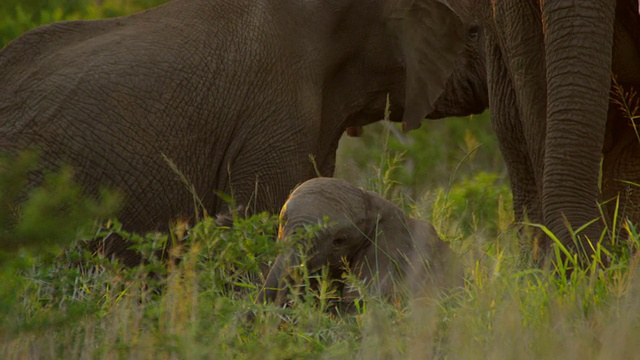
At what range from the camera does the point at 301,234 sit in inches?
186

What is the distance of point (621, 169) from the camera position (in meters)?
6.14

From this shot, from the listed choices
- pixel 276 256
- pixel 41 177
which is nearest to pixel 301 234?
pixel 276 256

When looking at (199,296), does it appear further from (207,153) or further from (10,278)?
(207,153)

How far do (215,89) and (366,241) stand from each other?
1.49 meters

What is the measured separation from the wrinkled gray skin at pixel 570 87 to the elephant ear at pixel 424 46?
84 cm

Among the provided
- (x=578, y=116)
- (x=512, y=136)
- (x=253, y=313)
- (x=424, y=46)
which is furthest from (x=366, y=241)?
(x=424, y=46)

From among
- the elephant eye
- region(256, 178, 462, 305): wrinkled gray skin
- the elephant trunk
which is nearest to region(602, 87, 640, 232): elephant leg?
region(256, 178, 462, 305): wrinkled gray skin

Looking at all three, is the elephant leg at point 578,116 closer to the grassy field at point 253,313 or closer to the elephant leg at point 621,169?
the grassy field at point 253,313

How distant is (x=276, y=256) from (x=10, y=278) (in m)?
1.20

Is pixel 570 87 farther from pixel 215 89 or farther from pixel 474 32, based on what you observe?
pixel 474 32

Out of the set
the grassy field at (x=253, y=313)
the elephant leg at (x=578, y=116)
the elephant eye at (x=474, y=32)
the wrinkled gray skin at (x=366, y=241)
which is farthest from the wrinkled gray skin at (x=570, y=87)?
the elephant eye at (x=474, y=32)

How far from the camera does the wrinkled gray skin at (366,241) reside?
5.01m

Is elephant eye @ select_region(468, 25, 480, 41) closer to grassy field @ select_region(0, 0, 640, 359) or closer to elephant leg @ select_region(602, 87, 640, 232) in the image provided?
elephant leg @ select_region(602, 87, 640, 232)

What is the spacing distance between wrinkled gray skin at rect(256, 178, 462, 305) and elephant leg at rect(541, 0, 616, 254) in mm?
463
